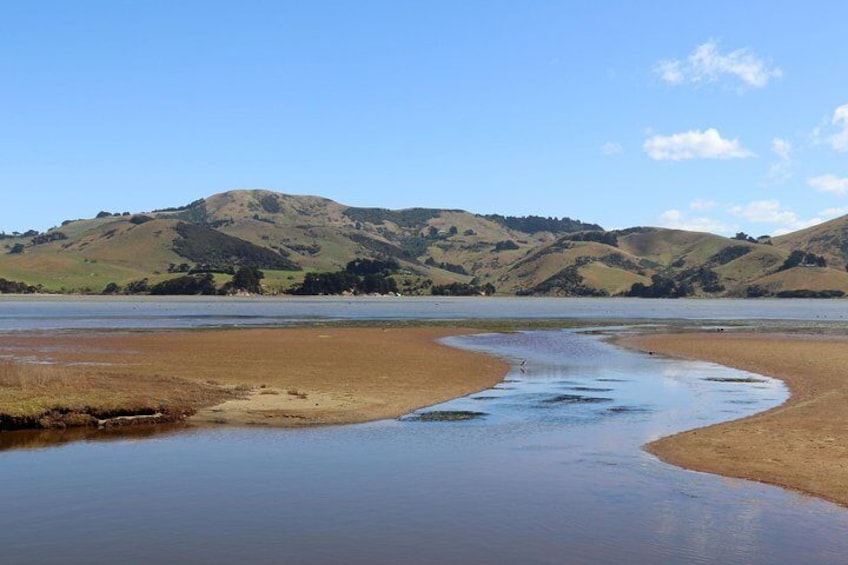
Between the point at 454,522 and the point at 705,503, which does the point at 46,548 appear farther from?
the point at 705,503

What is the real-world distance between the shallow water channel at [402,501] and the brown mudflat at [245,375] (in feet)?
14.5

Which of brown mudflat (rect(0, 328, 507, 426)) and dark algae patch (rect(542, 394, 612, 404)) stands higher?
brown mudflat (rect(0, 328, 507, 426))

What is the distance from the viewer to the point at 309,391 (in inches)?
1561

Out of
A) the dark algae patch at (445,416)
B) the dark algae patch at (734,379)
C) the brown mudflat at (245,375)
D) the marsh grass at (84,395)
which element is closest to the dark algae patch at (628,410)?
the dark algae patch at (445,416)

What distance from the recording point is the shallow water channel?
16.4 m

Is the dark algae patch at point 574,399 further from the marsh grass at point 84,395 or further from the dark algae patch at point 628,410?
the marsh grass at point 84,395

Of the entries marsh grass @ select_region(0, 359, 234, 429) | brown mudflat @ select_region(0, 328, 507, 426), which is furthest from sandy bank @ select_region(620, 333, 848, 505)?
marsh grass @ select_region(0, 359, 234, 429)

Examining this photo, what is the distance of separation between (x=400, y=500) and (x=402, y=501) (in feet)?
0.35

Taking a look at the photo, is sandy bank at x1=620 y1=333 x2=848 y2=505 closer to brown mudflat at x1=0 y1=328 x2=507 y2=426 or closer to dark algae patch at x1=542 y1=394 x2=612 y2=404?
dark algae patch at x1=542 y1=394 x2=612 y2=404

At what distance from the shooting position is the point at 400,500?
20094mm

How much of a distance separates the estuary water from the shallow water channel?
0.21 feet

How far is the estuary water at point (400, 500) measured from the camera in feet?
53.9

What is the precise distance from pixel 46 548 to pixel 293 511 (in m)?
5.45

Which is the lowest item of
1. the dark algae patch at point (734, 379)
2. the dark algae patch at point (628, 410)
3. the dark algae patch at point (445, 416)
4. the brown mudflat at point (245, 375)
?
the dark algae patch at point (734, 379)
